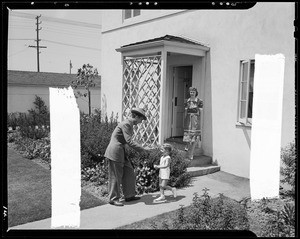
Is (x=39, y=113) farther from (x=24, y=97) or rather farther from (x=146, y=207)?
(x=146, y=207)

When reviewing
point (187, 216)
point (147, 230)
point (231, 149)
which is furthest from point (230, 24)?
point (147, 230)

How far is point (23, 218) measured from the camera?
4.46 meters

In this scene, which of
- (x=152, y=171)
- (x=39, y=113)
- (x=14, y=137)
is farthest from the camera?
(x=39, y=113)

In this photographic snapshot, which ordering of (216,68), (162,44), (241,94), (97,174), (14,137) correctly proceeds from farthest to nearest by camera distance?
1. (14,137)
2. (216,68)
3. (162,44)
4. (241,94)
5. (97,174)

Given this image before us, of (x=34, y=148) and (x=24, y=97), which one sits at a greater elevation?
(x=24, y=97)

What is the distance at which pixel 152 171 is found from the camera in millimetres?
5809

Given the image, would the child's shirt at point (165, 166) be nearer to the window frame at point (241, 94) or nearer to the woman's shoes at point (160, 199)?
the woman's shoes at point (160, 199)

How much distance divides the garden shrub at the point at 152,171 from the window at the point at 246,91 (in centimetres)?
188

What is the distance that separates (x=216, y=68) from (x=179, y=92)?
194cm

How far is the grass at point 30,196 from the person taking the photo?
4.57 meters

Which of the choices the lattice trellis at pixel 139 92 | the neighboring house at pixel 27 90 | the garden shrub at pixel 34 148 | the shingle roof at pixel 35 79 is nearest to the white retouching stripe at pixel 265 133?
the lattice trellis at pixel 139 92

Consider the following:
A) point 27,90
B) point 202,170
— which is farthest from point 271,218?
point 27,90
